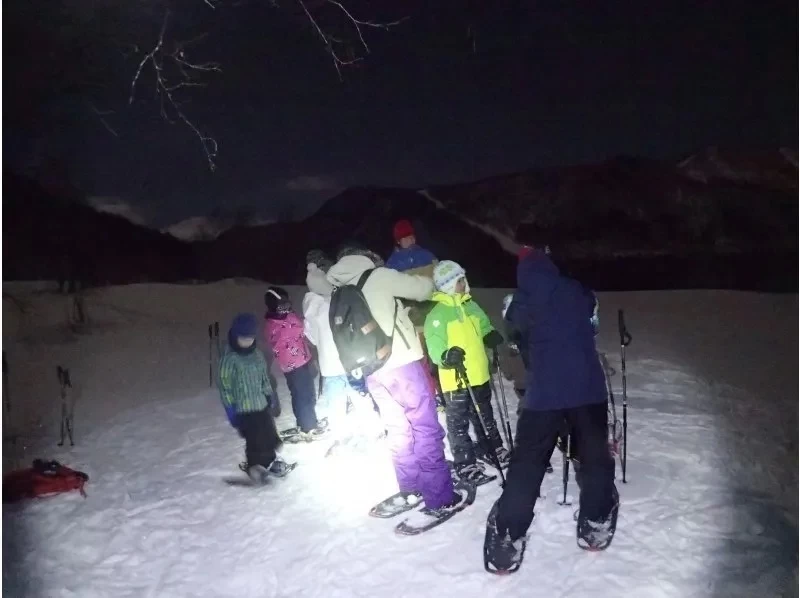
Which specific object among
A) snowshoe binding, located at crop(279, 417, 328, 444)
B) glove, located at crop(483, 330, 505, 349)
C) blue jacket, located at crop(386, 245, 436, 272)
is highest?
blue jacket, located at crop(386, 245, 436, 272)

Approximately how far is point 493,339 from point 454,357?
0.82ft

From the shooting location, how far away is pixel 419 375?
214 cm

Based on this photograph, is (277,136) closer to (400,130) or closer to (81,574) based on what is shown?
(400,130)

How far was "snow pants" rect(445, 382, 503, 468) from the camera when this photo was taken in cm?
Answer: 240

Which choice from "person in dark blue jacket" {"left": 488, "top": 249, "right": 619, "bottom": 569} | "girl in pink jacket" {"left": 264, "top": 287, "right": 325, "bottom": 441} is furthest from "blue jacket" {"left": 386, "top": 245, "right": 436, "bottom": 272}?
"girl in pink jacket" {"left": 264, "top": 287, "right": 325, "bottom": 441}

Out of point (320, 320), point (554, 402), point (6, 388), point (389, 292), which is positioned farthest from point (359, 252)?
point (6, 388)

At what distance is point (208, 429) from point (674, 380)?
7.52 ft

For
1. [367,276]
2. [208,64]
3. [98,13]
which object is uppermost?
[98,13]

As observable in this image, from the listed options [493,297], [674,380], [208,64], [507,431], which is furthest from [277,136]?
[674,380]

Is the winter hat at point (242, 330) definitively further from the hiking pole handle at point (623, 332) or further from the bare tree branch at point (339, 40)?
the hiking pole handle at point (623, 332)

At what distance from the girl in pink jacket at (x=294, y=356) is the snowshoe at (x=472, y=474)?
80 cm

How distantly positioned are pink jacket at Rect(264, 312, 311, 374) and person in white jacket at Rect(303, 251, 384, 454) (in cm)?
5

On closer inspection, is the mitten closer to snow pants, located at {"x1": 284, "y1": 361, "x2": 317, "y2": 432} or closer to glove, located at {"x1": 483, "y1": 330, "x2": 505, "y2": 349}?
snow pants, located at {"x1": 284, "y1": 361, "x2": 317, "y2": 432}

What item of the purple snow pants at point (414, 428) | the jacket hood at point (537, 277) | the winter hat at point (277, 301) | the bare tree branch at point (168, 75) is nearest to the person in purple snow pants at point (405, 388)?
the purple snow pants at point (414, 428)
